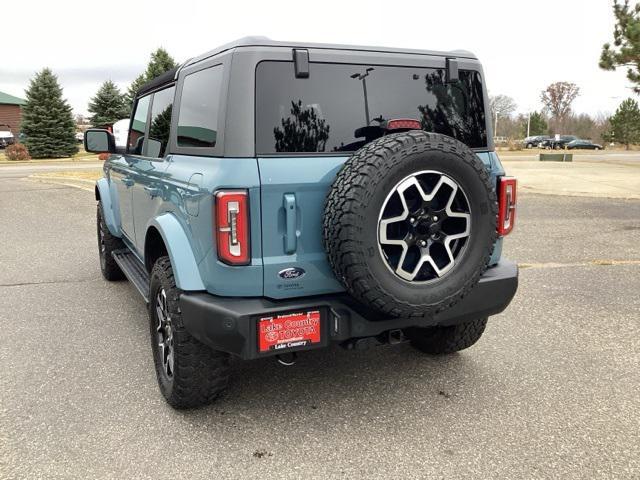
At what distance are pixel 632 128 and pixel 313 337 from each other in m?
63.7

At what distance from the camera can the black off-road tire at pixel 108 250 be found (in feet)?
18.0

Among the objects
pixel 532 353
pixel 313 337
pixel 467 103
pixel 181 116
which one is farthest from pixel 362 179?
pixel 532 353

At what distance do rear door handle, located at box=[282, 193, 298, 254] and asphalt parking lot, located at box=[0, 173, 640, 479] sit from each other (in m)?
1.01

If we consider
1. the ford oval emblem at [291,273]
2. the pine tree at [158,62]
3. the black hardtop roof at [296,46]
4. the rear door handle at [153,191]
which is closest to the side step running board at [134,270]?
the rear door handle at [153,191]

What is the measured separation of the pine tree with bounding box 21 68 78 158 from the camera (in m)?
33.8

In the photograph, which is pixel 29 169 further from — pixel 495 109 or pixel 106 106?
pixel 495 109

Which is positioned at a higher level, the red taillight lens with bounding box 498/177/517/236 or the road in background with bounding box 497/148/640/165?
the road in background with bounding box 497/148/640/165

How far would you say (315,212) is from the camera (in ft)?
8.64

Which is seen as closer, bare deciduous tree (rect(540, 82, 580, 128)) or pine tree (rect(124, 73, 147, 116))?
pine tree (rect(124, 73, 147, 116))

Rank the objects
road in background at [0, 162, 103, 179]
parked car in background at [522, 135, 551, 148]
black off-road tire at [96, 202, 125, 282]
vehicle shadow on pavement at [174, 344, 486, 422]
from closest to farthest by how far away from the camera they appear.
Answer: vehicle shadow on pavement at [174, 344, 486, 422] < black off-road tire at [96, 202, 125, 282] < road in background at [0, 162, 103, 179] < parked car in background at [522, 135, 551, 148]

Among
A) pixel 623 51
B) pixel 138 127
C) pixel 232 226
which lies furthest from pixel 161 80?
pixel 623 51

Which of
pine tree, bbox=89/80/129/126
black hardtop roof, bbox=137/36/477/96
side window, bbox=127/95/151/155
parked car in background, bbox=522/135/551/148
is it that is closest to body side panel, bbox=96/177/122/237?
side window, bbox=127/95/151/155

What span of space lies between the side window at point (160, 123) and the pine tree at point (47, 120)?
3456cm

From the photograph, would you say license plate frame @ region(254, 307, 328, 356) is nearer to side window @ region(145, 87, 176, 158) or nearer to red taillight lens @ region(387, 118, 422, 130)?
red taillight lens @ region(387, 118, 422, 130)
